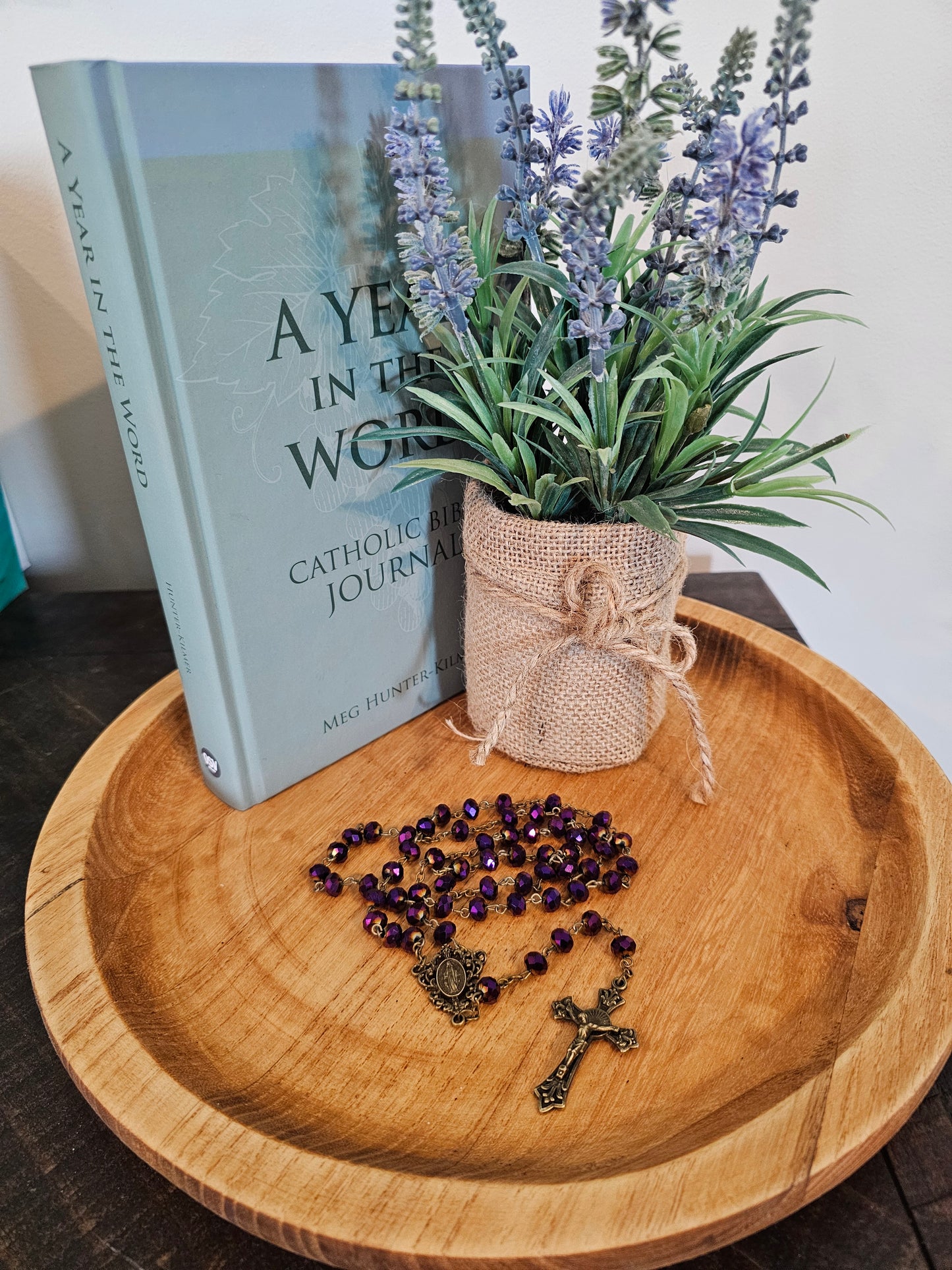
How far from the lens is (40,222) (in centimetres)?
64

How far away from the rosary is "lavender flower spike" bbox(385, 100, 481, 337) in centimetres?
26

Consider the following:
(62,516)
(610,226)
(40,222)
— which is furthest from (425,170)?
(62,516)

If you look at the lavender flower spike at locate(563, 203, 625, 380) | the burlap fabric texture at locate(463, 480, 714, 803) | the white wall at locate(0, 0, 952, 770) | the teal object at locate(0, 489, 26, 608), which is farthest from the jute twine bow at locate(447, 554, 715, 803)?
the teal object at locate(0, 489, 26, 608)

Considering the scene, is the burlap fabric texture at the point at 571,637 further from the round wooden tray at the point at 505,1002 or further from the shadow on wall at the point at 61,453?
the shadow on wall at the point at 61,453

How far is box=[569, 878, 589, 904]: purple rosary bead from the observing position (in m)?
0.43

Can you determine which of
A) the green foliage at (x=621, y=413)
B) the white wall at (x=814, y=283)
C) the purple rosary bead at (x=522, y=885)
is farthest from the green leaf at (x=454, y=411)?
the white wall at (x=814, y=283)

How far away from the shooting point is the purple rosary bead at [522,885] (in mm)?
430

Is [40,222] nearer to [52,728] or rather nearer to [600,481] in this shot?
[52,728]

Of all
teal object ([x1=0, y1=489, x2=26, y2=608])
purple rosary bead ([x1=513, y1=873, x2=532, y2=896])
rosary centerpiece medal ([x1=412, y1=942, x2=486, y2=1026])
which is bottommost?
rosary centerpiece medal ([x1=412, y1=942, x2=486, y2=1026])

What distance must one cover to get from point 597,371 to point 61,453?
0.55 metres

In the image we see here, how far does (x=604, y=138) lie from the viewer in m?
0.39

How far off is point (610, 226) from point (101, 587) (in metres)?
0.63

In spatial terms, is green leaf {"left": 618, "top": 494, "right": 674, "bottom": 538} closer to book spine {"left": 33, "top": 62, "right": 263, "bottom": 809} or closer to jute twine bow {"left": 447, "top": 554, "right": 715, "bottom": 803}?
jute twine bow {"left": 447, "top": 554, "right": 715, "bottom": 803}

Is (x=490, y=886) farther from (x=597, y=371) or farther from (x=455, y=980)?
(x=597, y=371)
